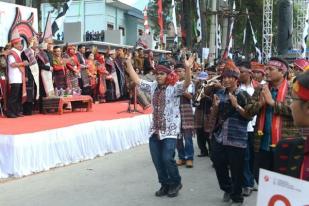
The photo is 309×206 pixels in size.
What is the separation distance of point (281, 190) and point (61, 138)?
21.6 ft

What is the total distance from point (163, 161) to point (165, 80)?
101 centimetres

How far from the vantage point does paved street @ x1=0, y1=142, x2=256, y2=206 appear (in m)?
6.35

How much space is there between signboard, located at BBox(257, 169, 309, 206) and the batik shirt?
398cm

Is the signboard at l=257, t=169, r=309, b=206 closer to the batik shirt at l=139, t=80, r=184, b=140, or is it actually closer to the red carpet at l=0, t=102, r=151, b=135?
the batik shirt at l=139, t=80, r=184, b=140

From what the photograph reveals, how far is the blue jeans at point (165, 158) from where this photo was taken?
20.6 ft

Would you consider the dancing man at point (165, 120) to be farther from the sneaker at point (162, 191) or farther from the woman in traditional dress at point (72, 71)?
the woman in traditional dress at point (72, 71)

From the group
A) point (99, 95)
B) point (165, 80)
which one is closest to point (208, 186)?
point (165, 80)

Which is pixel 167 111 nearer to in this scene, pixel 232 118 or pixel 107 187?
pixel 232 118

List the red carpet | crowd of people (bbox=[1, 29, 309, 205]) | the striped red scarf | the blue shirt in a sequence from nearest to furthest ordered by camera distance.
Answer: crowd of people (bbox=[1, 29, 309, 205]), the striped red scarf, the blue shirt, the red carpet

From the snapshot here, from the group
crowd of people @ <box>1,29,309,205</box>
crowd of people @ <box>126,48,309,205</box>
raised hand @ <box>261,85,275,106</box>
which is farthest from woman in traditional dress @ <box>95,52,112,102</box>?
raised hand @ <box>261,85,275,106</box>

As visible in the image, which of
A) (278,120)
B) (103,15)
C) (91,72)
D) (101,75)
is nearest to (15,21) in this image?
(91,72)

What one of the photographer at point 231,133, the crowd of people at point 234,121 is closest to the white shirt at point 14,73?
the crowd of people at point 234,121

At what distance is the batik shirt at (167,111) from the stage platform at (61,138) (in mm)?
2307

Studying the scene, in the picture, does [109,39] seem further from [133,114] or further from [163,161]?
[163,161]
